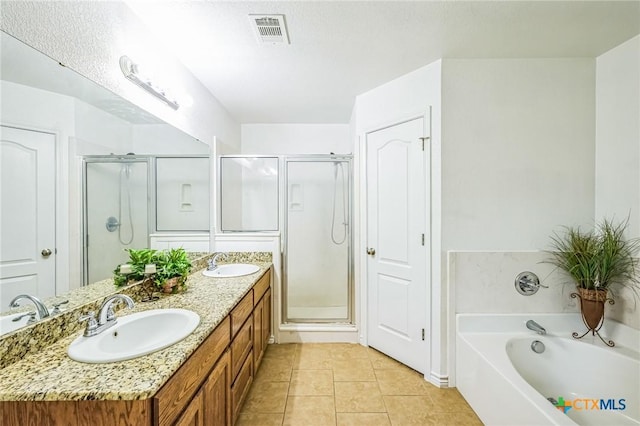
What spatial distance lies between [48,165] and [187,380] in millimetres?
985

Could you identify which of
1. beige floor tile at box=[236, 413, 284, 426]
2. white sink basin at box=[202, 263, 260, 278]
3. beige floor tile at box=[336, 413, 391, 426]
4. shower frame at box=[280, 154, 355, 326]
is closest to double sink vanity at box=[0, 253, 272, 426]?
beige floor tile at box=[236, 413, 284, 426]

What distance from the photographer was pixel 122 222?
1.40m

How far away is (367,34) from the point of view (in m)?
1.58

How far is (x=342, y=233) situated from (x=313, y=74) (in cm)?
154

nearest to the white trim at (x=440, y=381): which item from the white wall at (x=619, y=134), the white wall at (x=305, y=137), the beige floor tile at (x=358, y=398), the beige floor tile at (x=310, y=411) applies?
the beige floor tile at (x=358, y=398)

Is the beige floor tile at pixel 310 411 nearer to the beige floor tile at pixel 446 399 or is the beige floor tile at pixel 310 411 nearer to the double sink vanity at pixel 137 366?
the double sink vanity at pixel 137 366

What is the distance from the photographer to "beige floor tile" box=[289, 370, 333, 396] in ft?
6.10

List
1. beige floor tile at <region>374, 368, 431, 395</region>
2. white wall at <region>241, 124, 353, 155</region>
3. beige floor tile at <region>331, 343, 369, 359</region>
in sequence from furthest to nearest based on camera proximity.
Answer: white wall at <region>241, 124, 353, 155</region> < beige floor tile at <region>331, 343, 369, 359</region> < beige floor tile at <region>374, 368, 431, 395</region>

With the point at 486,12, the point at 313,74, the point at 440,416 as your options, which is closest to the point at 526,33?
the point at 486,12

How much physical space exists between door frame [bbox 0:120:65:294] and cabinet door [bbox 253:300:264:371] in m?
1.13

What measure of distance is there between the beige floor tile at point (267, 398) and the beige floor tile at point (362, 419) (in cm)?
39

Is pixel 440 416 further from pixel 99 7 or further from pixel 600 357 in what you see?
pixel 99 7

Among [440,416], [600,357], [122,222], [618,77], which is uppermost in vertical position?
[618,77]

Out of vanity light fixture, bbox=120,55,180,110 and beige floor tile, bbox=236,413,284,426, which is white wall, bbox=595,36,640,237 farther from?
vanity light fixture, bbox=120,55,180,110
